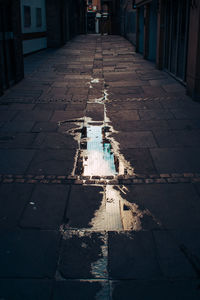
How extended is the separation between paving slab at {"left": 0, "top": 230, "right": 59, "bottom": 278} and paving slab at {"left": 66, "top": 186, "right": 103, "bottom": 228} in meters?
0.27

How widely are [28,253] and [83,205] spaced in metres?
0.90

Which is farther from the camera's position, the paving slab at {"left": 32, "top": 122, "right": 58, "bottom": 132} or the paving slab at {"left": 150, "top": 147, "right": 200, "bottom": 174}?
the paving slab at {"left": 32, "top": 122, "right": 58, "bottom": 132}

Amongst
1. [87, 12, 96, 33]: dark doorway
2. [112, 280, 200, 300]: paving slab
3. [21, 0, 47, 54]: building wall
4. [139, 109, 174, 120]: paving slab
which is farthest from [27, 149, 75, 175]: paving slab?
[87, 12, 96, 33]: dark doorway

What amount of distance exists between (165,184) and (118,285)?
5.86ft

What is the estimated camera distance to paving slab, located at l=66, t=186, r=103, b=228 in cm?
324

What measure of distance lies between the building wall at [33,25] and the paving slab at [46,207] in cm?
1549

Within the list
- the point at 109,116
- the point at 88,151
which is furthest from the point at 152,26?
the point at 88,151

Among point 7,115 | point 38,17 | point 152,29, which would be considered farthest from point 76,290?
point 38,17

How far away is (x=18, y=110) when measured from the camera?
7488mm

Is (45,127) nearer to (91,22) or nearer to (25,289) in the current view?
(25,289)

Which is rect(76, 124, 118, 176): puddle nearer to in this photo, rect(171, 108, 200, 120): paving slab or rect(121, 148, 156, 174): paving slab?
rect(121, 148, 156, 174): paving slab

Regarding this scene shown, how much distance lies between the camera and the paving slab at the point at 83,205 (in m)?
3.24

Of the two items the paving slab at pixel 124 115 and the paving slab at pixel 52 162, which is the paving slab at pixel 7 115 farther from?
the paving slab at pixel 52 162

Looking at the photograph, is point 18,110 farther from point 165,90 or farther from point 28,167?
point 165,90
